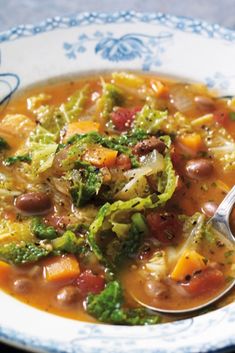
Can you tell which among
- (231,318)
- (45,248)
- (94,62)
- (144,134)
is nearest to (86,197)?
(45,248)

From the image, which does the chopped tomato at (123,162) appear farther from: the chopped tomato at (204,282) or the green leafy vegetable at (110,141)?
the chopped tomato at (204,282)

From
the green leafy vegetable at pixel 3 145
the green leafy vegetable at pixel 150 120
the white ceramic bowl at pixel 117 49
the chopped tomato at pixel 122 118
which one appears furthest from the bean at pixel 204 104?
the green leafy vegetable at pixel 3 145

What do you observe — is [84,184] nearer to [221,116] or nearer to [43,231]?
[43,231]

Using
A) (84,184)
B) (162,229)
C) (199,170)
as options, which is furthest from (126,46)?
(162,229)

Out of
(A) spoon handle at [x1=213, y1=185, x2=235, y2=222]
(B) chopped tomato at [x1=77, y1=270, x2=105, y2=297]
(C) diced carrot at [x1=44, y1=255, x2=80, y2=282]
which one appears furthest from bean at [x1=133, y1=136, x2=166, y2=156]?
(B) chopped tomato at [x1=77, y1=270, x2=105, y2=297]

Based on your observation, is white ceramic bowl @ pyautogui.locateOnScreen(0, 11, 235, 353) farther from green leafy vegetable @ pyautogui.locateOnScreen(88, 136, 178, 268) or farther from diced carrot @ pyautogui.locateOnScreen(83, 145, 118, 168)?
green leafy vegetable @ pyautogui.locateOnScreen(88, 136, 178, 268)

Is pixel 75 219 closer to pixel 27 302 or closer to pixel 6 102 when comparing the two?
pixel 27 302

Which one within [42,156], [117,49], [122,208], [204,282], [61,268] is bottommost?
[204,282]
